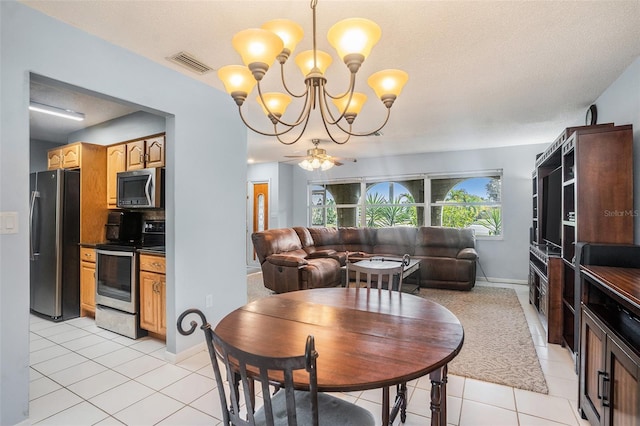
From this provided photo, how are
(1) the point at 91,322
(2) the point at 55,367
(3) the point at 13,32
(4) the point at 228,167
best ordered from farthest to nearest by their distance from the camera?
(1) the point at 91,322, (4) the point at 228,167, (2) the point at 55,367, (3) the point at 13,32

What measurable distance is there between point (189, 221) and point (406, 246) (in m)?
4.43

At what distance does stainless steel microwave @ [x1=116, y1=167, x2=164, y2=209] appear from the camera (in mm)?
3344

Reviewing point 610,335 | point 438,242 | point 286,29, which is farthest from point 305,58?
point 438,242

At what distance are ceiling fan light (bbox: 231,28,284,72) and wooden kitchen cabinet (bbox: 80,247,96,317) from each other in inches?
132

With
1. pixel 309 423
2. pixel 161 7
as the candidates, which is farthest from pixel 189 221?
pixel 309 423

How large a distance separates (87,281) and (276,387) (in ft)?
11.9

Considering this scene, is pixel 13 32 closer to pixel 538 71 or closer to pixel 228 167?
pixel 228 167

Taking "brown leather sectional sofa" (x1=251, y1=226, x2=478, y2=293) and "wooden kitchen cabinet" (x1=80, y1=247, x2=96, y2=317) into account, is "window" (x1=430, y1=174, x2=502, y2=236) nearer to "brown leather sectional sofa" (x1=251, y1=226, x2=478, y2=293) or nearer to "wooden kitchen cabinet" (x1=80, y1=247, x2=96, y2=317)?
"brown leather sectional sofa" (x1=251, y1=226, x2=478, y2=293)

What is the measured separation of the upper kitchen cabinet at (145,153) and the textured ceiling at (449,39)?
0.93m

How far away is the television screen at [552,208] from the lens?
3.58 m

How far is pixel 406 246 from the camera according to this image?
243 inches

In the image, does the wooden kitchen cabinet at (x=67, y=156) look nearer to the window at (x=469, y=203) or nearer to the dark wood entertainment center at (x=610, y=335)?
the dark wood entertainment center at (x=610, y=335)

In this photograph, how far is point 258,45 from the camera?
1419 millimetres

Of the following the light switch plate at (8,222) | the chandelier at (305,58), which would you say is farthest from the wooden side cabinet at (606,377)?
the light switch plate at (8,222)
